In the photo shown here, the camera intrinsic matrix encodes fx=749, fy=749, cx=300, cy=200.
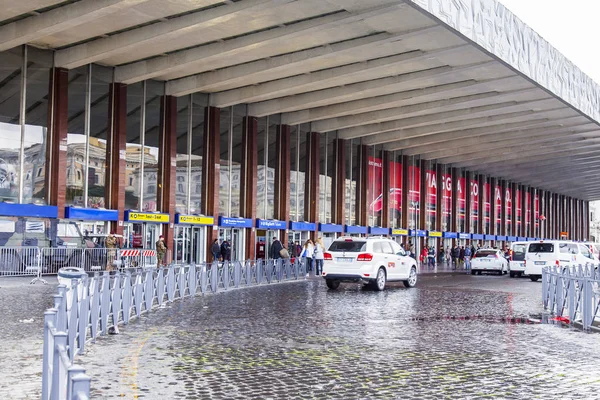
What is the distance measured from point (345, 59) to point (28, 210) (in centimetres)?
1470

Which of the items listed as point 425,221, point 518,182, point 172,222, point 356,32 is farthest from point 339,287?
point 518,182

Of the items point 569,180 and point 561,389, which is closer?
point 561,389

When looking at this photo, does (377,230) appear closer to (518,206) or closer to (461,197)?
(461,197)

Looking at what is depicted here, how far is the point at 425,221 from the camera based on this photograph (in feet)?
205

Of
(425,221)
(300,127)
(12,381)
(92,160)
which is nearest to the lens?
(12,381)

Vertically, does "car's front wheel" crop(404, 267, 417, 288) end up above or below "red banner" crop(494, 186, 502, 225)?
below

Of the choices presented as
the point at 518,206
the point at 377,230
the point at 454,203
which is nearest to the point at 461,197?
the point at 454,203

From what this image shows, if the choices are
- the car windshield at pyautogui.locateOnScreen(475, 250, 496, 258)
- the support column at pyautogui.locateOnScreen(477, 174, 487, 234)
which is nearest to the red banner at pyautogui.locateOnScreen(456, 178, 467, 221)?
the support column at pyautogui.locateOnScreen(477, 174, 487, 234)

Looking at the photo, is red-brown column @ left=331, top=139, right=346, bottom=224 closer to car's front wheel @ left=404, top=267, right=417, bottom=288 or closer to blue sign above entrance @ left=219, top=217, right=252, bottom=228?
blue sign above entrance @ left=219, top=217, right=252, bottom=228

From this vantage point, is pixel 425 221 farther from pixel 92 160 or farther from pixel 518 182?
pixel 92 160

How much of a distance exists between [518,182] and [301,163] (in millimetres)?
41734

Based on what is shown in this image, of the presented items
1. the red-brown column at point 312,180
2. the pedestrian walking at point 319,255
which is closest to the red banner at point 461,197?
the red-brown column at point 312,180

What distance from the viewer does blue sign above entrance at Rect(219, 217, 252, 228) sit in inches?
1575

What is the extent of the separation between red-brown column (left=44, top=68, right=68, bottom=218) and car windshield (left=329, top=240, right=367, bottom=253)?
1321 centimetres
